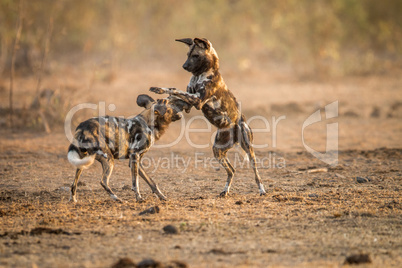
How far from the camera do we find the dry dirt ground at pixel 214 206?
521 cm

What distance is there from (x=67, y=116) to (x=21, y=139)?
152cm


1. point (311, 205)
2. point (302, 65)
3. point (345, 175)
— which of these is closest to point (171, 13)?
point (302, 65)

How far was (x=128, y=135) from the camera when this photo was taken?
7.27 meters

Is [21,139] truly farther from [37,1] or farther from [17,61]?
[37,1]

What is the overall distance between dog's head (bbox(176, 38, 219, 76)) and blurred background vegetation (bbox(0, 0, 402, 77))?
43.4 feet

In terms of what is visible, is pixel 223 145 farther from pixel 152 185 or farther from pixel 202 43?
pixel 202 43

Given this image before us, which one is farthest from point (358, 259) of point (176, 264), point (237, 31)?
point (237, 31)

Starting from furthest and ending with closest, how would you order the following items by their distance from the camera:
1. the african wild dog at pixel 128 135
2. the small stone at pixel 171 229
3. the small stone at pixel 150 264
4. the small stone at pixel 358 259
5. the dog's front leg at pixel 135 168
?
the dog's front leg at pixel 135 168
the african wild dog at pixel 128 135
the small stone at pixel 171 229
the small stone at pixel 358 259
the small stone at pixel 150 264

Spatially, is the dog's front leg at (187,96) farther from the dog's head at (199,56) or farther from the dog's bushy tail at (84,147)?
the dog's bushy tail at (84,147)

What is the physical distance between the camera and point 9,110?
1337 cm

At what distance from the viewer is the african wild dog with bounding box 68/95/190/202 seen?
6891 millimetres

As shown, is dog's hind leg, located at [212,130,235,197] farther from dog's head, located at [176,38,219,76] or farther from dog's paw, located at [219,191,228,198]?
dog's head, located at [176,38,219,76]

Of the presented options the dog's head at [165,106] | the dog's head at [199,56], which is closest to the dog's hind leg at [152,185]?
the dog's head at [165,106]

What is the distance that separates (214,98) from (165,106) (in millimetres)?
688
